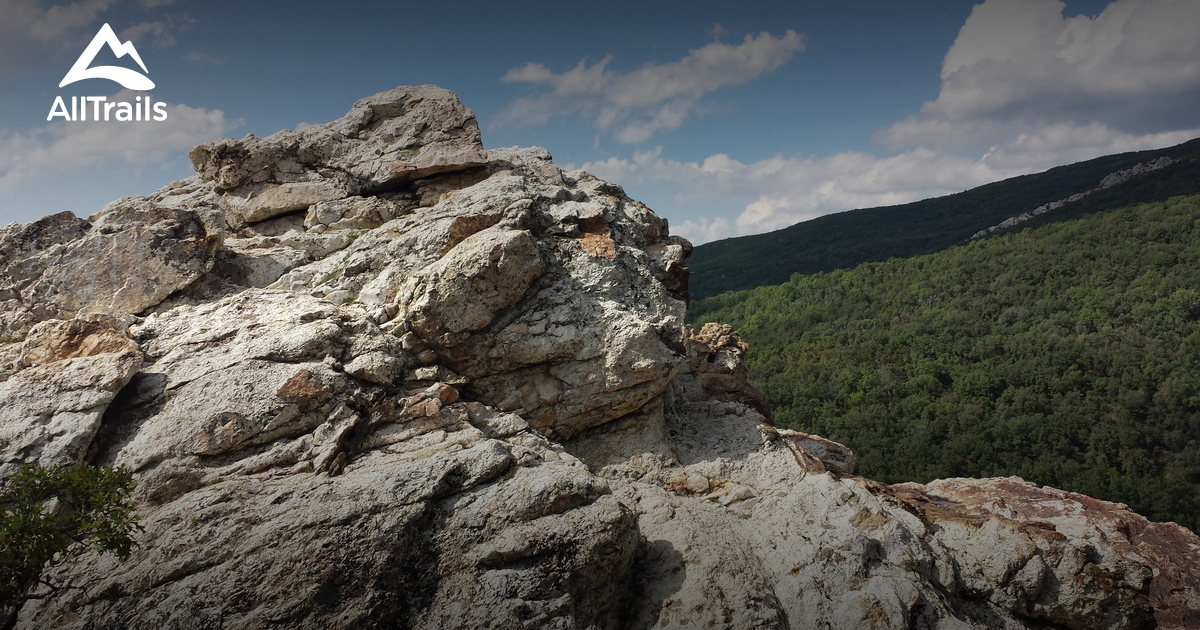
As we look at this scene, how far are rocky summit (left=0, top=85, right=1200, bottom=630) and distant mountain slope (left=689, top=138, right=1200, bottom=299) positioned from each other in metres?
111

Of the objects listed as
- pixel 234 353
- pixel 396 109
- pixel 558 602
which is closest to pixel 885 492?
pixel 558 602

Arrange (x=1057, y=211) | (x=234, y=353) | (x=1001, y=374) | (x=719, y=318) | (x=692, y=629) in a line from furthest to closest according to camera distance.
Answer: (x=1057, y=211)
(x=719, y=318)
(x=1001, y=374)
(x=234, y=353)
(x=692, y=629)

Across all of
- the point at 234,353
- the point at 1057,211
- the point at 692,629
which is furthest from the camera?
the point at 1057,211

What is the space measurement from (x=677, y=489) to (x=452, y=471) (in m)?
4.93

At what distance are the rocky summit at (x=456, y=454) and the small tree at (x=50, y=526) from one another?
53 cm

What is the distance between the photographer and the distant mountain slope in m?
116

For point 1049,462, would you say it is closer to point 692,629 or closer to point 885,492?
point 885,492

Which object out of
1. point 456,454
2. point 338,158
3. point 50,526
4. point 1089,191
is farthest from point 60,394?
point 1089,191

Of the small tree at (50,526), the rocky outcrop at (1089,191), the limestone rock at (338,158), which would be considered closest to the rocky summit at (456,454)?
the limestone rock at (338,158)

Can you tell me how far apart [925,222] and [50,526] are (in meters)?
185

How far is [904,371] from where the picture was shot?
78.5 metres

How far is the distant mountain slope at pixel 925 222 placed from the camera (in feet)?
382

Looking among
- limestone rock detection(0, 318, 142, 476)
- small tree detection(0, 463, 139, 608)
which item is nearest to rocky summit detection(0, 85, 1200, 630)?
limestone rock detection(0, 318, 142, 476)

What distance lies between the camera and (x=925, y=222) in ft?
522
